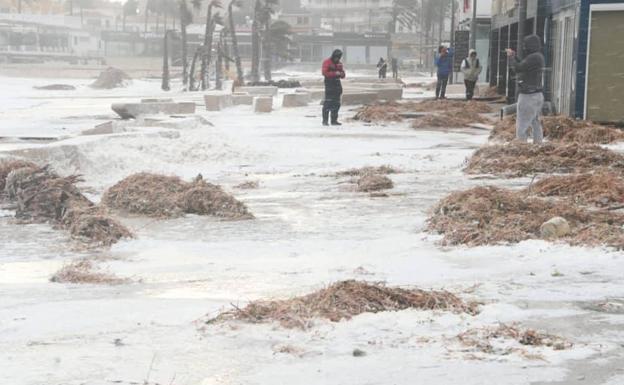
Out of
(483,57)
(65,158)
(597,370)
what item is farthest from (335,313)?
(483,57)

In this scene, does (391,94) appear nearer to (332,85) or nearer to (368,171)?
(332,85)

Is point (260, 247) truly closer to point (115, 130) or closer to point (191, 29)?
point (115, 130)

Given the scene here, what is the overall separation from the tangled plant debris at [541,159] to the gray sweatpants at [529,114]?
0.67m

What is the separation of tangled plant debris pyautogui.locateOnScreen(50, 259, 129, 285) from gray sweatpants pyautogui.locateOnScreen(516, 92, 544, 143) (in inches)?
306

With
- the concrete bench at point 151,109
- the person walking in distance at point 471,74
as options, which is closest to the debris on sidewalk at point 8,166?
the concrete bench at point 151,109

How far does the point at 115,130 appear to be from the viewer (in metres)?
16.0

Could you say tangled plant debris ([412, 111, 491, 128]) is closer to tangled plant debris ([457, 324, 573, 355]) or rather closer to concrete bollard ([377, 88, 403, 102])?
concrete bollard ([377, 88, 403, 102])

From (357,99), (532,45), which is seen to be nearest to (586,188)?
(532,45)

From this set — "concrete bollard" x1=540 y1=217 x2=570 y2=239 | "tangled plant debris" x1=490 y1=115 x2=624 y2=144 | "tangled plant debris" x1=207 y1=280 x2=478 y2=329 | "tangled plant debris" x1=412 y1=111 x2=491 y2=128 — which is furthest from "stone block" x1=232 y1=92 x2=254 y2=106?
"tangled plant debris" x1=207 y1=280 x2=478 y2=329

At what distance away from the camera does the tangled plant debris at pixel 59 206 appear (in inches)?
307

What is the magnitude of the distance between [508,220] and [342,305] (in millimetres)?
2802

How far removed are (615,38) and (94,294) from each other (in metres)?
13.4

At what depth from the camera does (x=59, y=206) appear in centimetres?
887

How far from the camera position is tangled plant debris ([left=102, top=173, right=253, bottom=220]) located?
29.5ft
